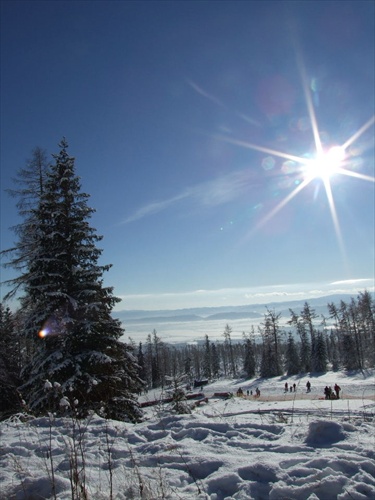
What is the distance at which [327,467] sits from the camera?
3.15 metres

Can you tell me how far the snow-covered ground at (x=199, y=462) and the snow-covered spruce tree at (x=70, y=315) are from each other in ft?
19.0

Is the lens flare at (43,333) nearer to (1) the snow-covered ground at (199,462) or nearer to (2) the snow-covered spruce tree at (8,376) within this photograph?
(2) the snow-covered spruce tree at (8,376)

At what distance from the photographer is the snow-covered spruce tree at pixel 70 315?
35.0 ft

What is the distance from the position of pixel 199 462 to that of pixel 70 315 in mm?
8901

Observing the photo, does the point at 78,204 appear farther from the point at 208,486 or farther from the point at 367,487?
the point at 367,487

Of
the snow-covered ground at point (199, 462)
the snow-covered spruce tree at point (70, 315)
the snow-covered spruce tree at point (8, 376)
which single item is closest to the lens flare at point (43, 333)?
the snow-covered spruce tree at point (70, 315)

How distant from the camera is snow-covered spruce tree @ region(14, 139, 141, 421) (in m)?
10.7

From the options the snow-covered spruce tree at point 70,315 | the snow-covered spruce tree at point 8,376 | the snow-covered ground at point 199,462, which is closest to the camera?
the snow-covered ground at point 199,462

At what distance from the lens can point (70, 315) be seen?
37.2ft

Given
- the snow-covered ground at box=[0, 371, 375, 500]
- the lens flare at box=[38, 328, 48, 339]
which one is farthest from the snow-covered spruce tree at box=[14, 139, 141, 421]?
the snow-covered ground at box=[0, 371, 375, 500]

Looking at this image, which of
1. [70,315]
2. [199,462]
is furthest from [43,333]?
[199,462]

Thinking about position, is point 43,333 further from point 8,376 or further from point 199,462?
point 199,462

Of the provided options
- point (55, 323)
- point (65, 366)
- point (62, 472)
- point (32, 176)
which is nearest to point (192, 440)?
point (62, 472)

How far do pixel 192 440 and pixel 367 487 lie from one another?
2262 millimetres
